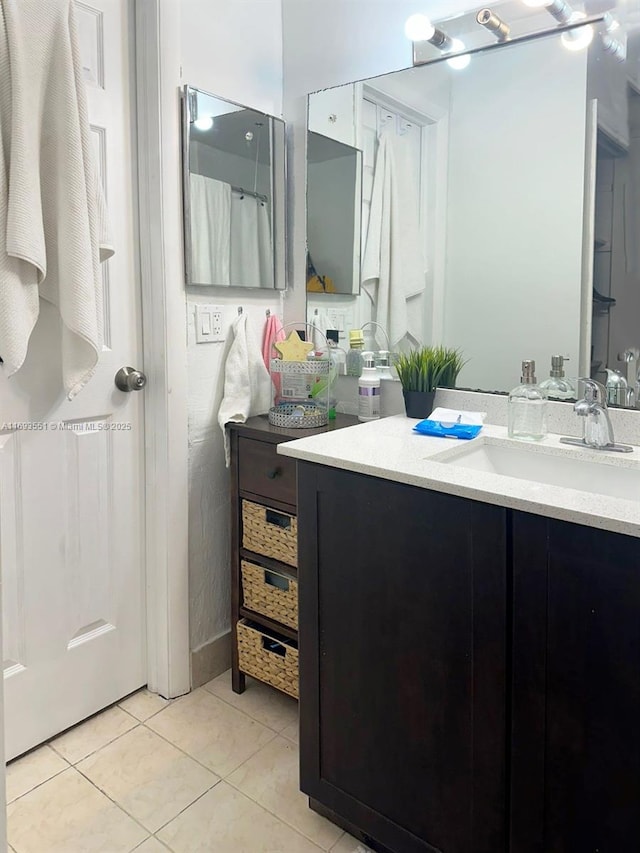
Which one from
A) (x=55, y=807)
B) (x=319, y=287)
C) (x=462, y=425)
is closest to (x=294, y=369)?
(x=319, y=287)

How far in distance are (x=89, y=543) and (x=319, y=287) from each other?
1.03 m

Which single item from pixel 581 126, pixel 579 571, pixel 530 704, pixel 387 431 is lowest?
pixel 530 704

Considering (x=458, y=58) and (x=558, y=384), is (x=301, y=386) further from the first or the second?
(x=458, y=58)

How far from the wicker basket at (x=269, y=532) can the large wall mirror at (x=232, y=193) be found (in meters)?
0.68

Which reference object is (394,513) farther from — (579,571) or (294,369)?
(294,369)

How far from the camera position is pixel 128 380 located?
1762mm

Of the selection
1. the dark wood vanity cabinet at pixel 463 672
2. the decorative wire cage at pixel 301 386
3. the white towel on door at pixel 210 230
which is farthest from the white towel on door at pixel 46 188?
the dark wood vanity cabinet at pixel 463 672

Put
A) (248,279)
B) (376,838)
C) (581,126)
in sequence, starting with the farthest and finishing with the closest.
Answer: (248,279) → (581,126) → (376,838)

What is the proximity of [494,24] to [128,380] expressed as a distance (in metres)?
1.29

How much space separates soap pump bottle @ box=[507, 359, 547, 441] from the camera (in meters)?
1.47

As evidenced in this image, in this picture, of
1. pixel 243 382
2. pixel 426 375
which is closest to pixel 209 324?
pixel 243 382

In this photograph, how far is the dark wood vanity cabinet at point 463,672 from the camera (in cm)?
96

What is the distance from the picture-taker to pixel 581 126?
4.82 ft

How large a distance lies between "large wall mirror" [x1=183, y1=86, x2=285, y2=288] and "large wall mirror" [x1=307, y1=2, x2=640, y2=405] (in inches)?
8.4
